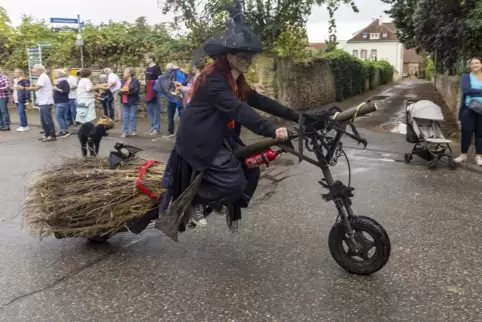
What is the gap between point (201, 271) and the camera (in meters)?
3.95

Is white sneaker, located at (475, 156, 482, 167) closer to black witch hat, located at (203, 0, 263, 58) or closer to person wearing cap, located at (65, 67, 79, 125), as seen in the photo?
black witch hat, located at (203, 0, 263, 58)

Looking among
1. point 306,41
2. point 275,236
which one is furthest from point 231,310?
point 306,41

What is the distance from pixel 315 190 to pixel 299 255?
7.55 ft

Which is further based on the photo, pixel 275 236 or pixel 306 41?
pixel 306 41

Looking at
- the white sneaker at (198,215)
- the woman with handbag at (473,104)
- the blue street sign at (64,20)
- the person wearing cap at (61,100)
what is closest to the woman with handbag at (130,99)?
the person wearing cap at (61,100)

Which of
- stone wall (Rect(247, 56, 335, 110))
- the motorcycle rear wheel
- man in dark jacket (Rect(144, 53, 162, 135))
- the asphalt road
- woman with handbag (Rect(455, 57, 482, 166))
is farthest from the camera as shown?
stone wall (Rect(247, 56, 335, 110))

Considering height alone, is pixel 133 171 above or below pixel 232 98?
below

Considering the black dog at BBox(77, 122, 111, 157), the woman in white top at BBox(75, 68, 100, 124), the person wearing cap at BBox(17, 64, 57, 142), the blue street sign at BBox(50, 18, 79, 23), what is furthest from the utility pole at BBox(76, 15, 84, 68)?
the black dog at BBox(77, 122, 111, 157)

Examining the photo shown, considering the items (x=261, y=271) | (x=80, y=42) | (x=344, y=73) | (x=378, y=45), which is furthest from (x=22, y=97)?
(x=378, y=45)

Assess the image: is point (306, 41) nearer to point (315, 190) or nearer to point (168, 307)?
point (315, 190)

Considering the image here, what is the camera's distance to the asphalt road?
3324 mm

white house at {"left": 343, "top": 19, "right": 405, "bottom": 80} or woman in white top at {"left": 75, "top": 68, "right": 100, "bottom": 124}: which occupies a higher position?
white house at {"left": 343, "top": 19, "right": 405, "bottom": 80}

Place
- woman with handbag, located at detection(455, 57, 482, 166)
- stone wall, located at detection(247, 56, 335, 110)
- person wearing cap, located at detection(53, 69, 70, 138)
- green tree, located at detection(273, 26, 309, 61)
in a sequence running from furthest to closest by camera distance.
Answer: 1. green tree, located at detection(273, 26, 309, 61)
2. stone wall, located at detection(247, 56, 335, 110)
3. person wearing cap, located at detection(53, 69, 70, 138)
4. woman with handbag, located at detection(455, 57, 482, 166)

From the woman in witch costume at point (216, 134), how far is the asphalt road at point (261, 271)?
542 mm
